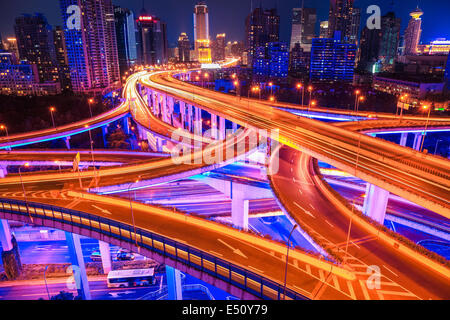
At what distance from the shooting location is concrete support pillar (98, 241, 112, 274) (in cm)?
3359

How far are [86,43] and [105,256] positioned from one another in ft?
425

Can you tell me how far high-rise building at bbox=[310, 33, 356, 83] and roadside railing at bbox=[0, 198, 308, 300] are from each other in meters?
140

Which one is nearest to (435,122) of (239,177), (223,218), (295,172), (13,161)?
(295,172)

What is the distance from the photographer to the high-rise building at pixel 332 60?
454ft

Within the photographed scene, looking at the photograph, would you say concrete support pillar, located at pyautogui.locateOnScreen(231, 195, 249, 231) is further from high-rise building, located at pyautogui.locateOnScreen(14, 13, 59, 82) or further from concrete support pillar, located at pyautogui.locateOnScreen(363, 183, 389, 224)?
high-rise building, located at pyautogui.locateOnScreen(14, 13, 59, 82)

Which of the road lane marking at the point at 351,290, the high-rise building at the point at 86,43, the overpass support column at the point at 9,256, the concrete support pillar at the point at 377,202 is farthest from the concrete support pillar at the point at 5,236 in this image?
the high-rise building at the point at 86,43

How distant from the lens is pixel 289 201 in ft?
97.6

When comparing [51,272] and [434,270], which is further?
[51,272]

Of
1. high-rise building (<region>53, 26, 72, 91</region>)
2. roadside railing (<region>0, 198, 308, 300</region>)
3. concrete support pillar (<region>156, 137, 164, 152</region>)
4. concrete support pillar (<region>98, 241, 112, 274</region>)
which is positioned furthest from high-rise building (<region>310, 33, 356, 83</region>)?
roadside railing (<region>0, 198, 308, 300</region>)

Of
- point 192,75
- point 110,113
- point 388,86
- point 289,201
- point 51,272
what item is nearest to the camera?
point 289,201

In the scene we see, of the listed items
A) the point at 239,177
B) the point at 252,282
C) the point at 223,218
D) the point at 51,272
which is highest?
the point at 252,282

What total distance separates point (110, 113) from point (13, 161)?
122 feet

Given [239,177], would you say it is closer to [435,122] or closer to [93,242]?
[93,242]

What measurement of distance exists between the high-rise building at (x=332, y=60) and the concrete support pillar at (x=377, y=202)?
12854 centimetres
